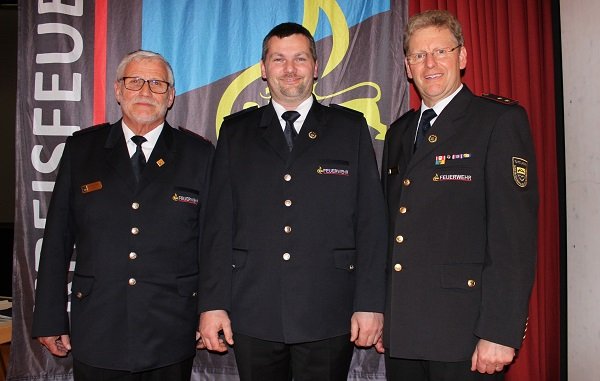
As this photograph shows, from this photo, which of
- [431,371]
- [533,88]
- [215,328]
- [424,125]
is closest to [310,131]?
[424,125]

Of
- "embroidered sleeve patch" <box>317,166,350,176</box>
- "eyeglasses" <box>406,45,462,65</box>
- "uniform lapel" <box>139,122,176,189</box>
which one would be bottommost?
"embroidered sleeve patch" <box>317,166,350,176</box>

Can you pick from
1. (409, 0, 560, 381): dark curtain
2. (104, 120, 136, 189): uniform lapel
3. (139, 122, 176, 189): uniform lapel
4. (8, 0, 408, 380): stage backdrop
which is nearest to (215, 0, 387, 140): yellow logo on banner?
(8, 0, 408, 380): stage backdrop

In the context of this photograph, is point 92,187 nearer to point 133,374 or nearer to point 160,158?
point 160,158

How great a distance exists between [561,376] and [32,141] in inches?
124

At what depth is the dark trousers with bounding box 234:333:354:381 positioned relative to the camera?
199 centimetres

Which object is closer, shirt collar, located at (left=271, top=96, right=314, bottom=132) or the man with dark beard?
the man with dark beard

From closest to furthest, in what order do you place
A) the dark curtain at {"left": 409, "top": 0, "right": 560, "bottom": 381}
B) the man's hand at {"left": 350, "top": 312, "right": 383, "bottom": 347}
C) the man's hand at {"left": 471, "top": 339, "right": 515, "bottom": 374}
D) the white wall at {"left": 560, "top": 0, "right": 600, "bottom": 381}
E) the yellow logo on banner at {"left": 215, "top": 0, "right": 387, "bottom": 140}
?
the man's hand at {"left": 471, "top": 339, "right": 515, "bottom": 374} < the man's hand at {"left": 350, "top": 312, "right": 383, "bottom": 347} < the white wall at {"left": 560, "top": 0, "right": 600, "bottom": 381} < the dark curtain at {"left": 409, "top": 0, "right": 560, "bottom": 381} < the yellow logo on banner at {"left": 215, "top": 0, "right": 387, "bottom": 140}

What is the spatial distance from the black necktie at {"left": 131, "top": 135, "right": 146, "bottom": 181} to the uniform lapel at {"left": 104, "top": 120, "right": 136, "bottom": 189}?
2 centimetres

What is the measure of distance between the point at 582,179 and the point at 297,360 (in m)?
1.66

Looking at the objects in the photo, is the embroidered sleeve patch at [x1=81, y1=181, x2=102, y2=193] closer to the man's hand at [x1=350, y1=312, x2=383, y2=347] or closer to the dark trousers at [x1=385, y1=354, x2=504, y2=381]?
the man's hand at [x1=350, y1=312, x2=383, y2=347]

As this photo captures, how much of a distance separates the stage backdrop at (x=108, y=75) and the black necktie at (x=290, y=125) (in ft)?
2.61

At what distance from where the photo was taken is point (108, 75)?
2918 mm

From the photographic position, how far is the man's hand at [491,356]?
168cm

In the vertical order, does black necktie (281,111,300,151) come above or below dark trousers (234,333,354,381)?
above
